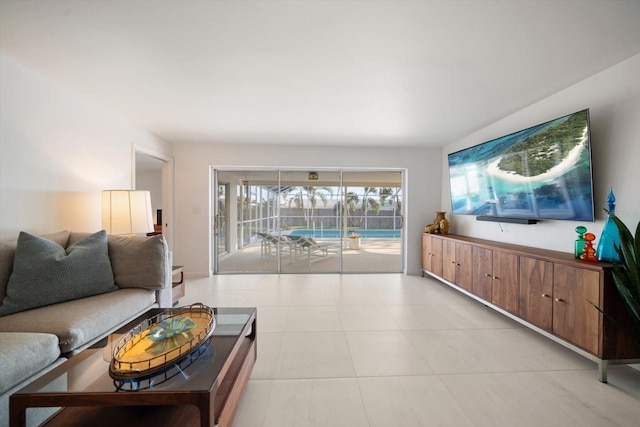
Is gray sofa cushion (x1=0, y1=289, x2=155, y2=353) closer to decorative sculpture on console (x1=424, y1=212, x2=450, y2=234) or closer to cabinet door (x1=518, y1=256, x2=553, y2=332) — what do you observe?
cabinet door (x1=518, y1=256, x2=553, y2=332)

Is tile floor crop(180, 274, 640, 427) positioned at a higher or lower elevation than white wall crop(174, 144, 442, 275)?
lower

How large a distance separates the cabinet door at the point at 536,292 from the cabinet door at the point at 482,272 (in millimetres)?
469

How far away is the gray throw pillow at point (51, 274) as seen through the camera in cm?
187

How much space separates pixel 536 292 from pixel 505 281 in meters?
0.40

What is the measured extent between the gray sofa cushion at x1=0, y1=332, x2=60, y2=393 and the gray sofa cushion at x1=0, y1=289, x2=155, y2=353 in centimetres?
7

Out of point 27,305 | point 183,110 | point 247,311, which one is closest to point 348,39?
point 247,311

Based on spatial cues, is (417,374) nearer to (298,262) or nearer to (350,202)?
(298,262)

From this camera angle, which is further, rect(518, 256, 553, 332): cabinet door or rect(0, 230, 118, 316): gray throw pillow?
rect(518, 256, 553, 332): cabinet door

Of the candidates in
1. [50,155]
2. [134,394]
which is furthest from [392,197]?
[134,394]

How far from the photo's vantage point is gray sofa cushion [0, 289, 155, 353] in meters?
1.66

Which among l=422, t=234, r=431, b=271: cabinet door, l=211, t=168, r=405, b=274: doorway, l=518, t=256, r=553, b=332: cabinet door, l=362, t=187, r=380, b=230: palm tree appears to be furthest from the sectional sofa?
l=362, t=187, r=380, b=230: palm tree

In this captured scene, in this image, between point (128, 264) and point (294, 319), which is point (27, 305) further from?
A: point (294, 319)

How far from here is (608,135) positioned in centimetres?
236

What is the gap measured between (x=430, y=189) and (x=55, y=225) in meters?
5.29
